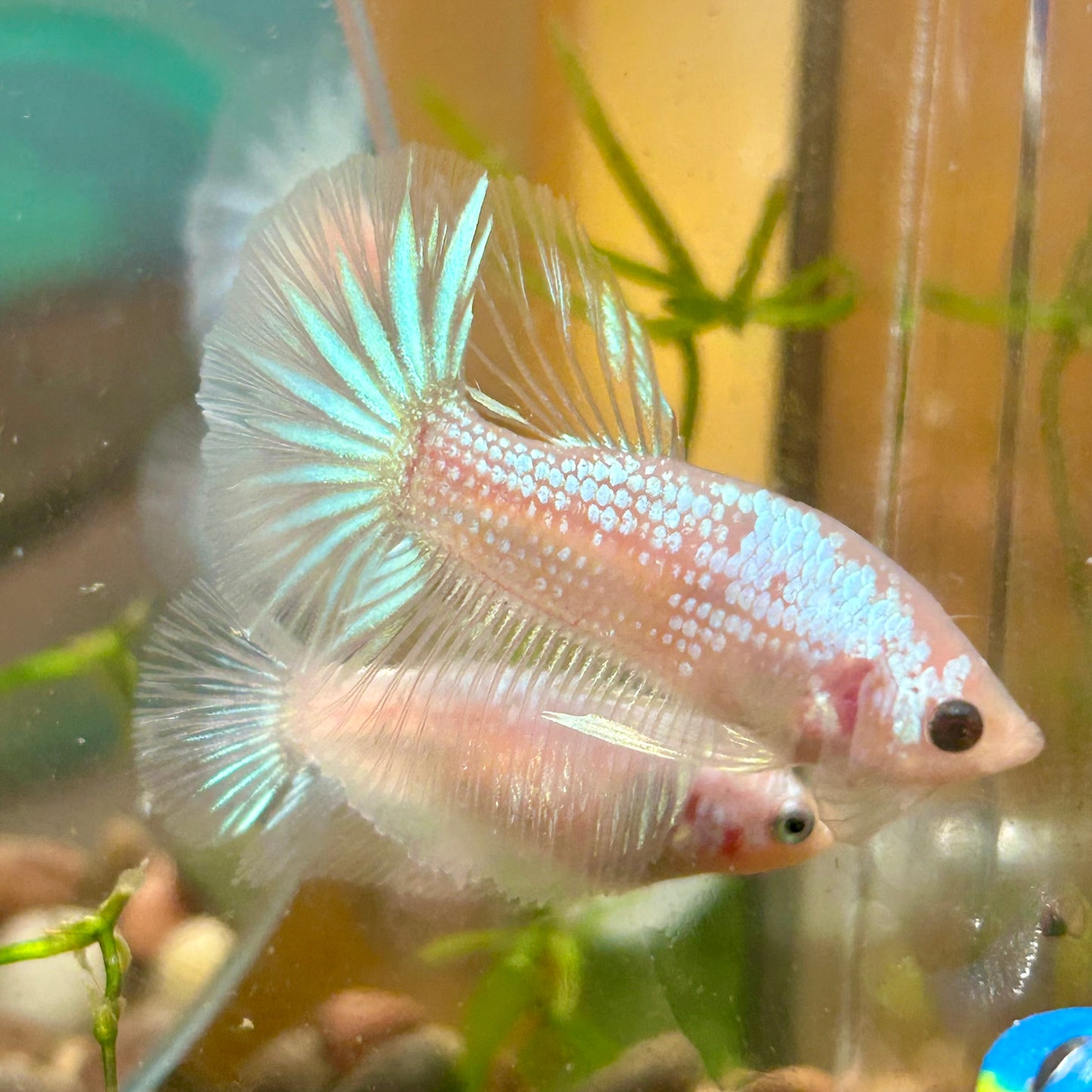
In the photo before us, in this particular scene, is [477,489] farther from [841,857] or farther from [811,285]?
[841,857]

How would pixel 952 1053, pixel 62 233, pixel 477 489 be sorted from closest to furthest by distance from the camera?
1. pixel 477 489
2. pixel 952 1053
3. pixel 62 233

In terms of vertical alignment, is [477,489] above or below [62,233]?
below

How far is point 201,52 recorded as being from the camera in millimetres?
1012

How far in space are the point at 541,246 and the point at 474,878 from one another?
0.62 metres

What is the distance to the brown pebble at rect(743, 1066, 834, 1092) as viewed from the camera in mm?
920

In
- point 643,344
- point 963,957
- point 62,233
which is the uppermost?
point 62,233

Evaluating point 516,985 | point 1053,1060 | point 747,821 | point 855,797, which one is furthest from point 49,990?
point 1053,1060

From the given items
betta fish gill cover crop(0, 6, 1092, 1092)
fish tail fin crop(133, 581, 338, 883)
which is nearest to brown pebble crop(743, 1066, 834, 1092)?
betta fish gill cover crop(0, 6, 1092, 1092)

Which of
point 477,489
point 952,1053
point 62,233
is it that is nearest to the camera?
point 477,489

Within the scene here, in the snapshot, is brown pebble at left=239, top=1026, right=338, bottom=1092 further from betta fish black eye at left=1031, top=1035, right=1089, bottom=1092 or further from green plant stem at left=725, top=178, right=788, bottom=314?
green plant stem at left=725, top=178, right=788, bottom=314

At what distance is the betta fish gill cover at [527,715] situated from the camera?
88 centimetres

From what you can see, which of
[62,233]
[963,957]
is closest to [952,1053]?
[963,957]

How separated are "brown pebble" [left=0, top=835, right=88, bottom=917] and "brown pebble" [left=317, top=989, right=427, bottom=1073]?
33 cm

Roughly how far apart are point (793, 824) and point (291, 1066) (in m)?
0.63
